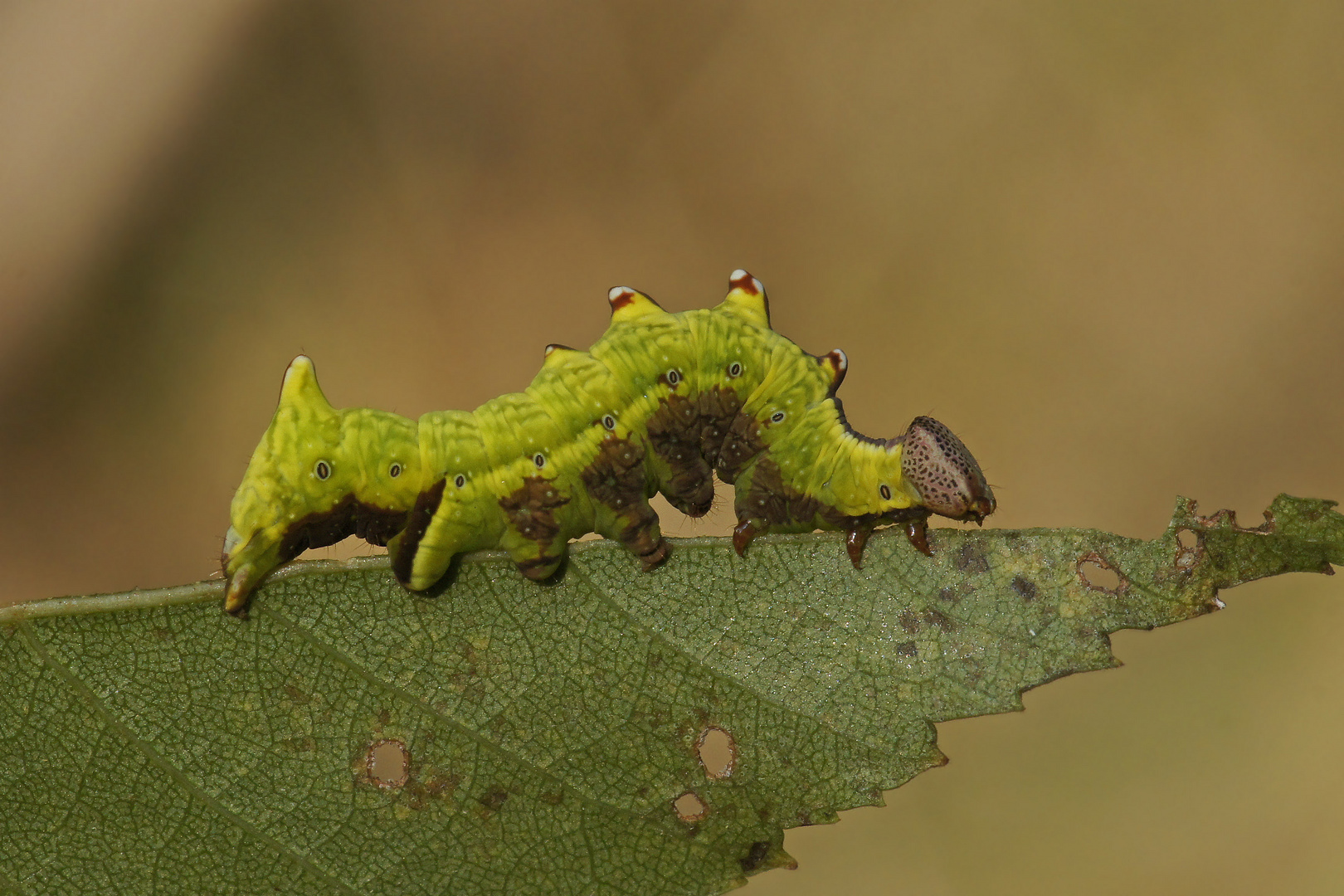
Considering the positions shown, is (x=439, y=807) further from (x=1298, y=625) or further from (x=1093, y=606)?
(x=1298, y=625)

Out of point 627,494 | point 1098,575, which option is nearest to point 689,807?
point 627,494

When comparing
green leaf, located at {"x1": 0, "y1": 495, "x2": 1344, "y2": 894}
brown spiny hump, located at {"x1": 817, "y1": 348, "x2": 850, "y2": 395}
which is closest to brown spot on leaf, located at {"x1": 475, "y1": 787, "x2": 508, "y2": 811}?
green leaf, located at {"x1": 0, "y1": 495, "x2": 1344, "y2": 894}

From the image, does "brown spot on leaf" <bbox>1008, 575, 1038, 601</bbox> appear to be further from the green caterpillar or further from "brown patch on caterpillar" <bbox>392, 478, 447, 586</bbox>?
"brown patch on caterpillar" <bbox>392, 478, 447, 586</bbox>

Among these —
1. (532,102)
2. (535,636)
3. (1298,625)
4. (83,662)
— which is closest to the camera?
(83,662)

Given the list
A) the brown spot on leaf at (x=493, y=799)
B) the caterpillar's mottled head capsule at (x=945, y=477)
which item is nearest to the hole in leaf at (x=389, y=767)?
the brown spot on leaf at (x=493, y=799)

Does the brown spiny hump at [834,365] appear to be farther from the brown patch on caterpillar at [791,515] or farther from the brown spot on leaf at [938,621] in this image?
the brown spot on leaf at [938,621]

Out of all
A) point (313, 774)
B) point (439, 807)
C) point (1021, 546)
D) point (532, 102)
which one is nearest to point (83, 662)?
point (313, 774)

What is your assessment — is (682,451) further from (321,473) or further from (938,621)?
(321,473)
